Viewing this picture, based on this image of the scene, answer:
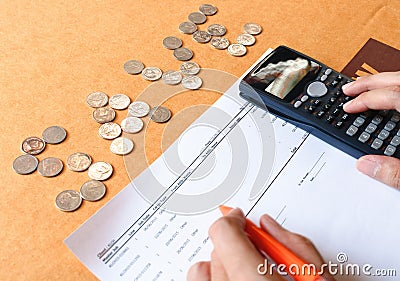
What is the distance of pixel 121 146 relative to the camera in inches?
20.3

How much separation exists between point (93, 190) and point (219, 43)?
0.26 m

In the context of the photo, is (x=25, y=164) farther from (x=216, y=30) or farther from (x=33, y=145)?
(x=216, y=30)

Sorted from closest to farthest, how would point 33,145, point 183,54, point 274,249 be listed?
1. point 274,249
2. point 33,145
3. point 183,54

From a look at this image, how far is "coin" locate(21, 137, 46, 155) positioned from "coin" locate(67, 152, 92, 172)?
0.10ft

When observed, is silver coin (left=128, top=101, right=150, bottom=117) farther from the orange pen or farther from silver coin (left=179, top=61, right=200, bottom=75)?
the orange pen

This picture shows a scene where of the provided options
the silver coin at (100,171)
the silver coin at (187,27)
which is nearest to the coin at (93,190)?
the silver coin at (100,171)

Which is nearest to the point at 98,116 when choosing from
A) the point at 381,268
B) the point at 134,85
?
the point at 134,85

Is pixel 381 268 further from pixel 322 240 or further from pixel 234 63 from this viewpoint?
pixel 234 63

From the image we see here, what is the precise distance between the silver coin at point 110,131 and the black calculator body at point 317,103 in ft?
0.48

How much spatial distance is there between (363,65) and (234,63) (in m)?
0.16

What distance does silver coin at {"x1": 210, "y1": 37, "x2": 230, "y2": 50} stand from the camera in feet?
2.06

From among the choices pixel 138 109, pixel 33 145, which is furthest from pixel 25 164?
pixel 138 109

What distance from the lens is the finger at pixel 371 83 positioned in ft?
1.84

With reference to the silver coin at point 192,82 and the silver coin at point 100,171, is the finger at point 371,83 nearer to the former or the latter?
the silver coin at point 192,82
